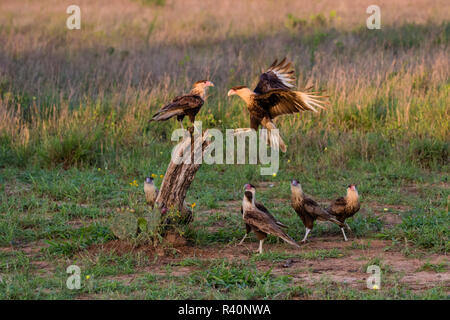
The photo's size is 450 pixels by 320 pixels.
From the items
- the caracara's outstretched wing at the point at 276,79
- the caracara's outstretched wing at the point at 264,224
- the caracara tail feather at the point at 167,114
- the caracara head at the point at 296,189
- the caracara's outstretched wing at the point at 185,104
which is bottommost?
the caracara's outstretched wing at the point at 264,224

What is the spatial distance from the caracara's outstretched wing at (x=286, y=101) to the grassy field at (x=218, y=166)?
1.24m

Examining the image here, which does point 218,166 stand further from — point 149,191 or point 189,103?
point 189,103

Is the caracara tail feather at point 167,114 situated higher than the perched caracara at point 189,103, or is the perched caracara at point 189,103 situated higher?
the perched caracara at point 189,103

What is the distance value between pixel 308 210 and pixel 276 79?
155 cm

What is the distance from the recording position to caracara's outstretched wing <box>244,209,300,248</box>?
5730 mm

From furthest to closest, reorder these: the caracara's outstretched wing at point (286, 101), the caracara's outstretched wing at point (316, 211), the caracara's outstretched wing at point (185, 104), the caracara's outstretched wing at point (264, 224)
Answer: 1. the caracara's outstretched wing at point (185, 104)
2. the caracara's outstretched wing at point (316, 211)
3. the caracara's outstretched wing at point (286, 101)
4. the caracara's outstretched wing at point (264, 224)

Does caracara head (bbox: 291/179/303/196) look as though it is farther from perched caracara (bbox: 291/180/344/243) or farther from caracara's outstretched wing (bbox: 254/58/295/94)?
caracara's outstretched wing (bbox: 254/58/295/94)

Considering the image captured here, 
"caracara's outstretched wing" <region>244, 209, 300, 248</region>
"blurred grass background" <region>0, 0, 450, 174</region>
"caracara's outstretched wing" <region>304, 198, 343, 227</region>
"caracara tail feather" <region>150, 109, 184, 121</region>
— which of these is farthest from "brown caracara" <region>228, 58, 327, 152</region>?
"blurred grass background" <region>0, 0, 450, 174</region>

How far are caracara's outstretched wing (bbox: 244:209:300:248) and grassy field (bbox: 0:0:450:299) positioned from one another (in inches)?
6.0

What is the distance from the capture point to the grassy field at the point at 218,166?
17.2 ft

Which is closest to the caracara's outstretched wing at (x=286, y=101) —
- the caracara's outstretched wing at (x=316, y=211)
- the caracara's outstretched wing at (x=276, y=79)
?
the caracara's outstretched wing at (x=276, y=79)

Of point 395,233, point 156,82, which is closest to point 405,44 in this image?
point 156,82

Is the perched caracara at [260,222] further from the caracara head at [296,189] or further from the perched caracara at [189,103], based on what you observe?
the perched caracara at [189,103]

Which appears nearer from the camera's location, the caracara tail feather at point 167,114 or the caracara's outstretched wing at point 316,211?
the caracara's outstretched wing at point 316,211
